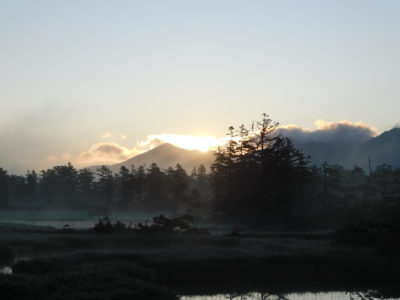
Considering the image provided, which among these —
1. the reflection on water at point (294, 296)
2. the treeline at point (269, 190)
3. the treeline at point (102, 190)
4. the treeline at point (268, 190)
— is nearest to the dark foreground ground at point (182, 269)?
the reflection on water at point (294, 296)

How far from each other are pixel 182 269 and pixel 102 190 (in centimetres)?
10225

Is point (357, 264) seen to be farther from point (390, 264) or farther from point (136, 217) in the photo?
point (136, 217)

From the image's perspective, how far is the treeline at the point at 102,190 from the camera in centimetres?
11469

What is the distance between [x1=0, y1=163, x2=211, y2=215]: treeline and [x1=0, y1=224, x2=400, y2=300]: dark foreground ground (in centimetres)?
6800

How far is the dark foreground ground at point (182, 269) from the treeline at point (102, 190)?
68001 mm

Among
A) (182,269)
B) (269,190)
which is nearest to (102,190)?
(269,190)

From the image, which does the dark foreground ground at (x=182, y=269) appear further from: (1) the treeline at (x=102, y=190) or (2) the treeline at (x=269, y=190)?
(1) the treeline at (x=102, y=190)

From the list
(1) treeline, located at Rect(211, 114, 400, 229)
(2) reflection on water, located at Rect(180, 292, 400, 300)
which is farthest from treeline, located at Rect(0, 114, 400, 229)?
(2) reflection on water, located at Rect(180, 292, 400, 300)

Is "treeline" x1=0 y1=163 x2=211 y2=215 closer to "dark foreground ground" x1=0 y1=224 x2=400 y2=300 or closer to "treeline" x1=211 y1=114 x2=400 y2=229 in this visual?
"treeline" x1=211 y1=114 x2=400 y2=229

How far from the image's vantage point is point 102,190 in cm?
13062

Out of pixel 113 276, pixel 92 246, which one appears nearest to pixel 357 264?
pixel 113 276

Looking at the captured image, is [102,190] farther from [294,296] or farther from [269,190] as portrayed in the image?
[294,296]

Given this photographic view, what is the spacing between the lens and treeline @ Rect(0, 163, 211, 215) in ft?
376

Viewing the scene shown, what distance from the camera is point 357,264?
115ft
